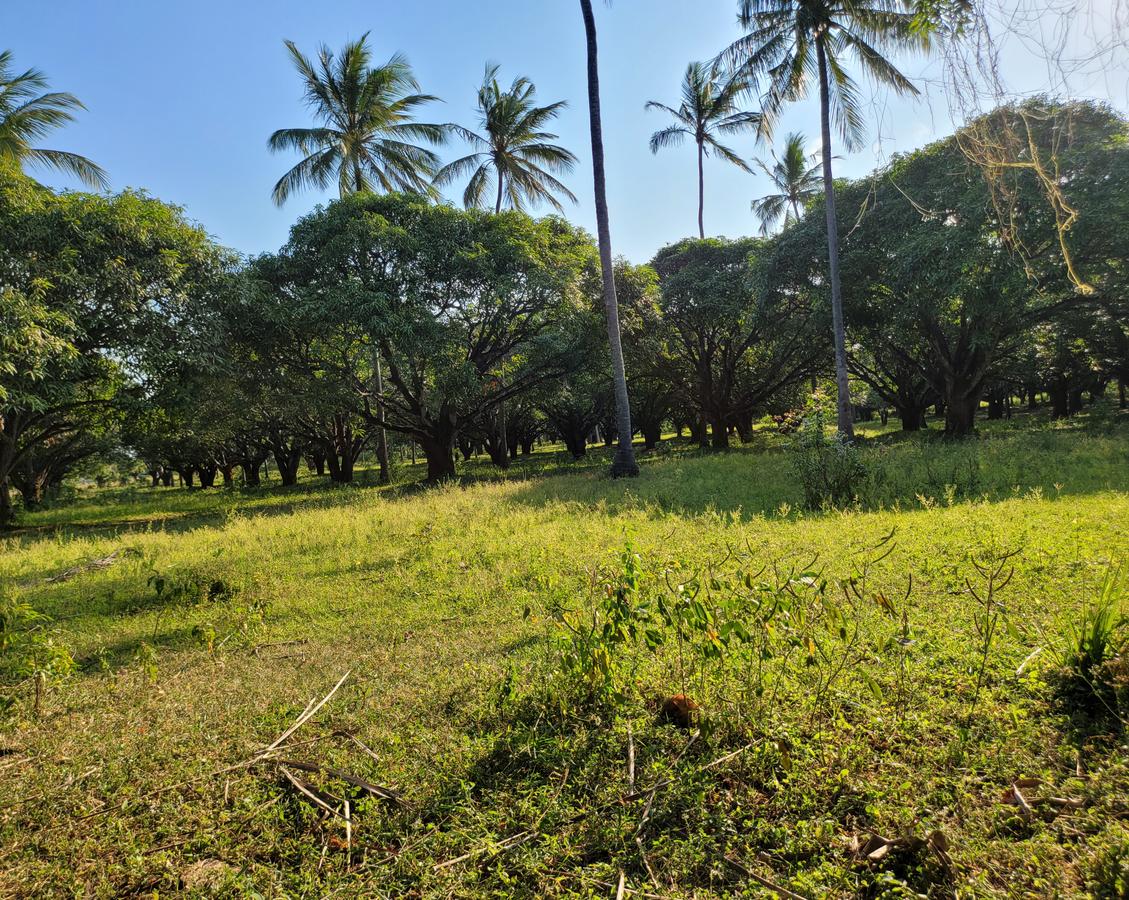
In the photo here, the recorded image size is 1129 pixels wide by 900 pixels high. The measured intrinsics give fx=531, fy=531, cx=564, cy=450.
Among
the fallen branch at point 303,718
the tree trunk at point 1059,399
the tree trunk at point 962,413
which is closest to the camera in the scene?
the fallen branch at point 303,718

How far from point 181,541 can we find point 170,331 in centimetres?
623

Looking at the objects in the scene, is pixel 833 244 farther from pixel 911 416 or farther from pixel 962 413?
pixel 911 416

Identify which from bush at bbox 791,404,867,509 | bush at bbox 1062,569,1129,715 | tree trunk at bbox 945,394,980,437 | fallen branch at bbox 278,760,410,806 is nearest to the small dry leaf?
fallen branch at bbox 278,760,410,806

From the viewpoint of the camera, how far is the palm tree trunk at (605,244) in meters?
12.2

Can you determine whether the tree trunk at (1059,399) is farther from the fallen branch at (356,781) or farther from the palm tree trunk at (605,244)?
the fallen branch at (356,781)

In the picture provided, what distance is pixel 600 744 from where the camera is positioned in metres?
2.56

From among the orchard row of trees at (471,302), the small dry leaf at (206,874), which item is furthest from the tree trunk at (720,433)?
the small dry leaf at (206,874)

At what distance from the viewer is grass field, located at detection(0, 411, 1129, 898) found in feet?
6.09

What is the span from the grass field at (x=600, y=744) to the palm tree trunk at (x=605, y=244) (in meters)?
8.36

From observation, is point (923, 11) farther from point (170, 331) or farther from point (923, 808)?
point (170, 331)

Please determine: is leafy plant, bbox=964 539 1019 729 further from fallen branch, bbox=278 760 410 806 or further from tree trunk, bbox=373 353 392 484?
tree trunk, bbox=373 353 392 484

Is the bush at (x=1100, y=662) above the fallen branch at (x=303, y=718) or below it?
above

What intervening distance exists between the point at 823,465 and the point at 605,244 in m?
7.54

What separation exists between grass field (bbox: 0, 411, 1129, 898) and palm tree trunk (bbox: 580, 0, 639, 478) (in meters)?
8.36
